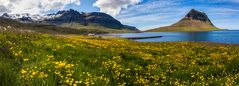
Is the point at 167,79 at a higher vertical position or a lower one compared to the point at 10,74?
lower

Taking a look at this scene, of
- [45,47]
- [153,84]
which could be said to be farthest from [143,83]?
[45,47]

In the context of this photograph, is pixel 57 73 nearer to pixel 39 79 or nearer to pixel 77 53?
pixel 39 79

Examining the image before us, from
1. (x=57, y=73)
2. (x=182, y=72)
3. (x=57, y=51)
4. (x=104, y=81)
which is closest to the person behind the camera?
(x=57, y=73)

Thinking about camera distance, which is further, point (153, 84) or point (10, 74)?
point (153, 84)

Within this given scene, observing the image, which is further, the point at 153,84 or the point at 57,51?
the point at 57,51

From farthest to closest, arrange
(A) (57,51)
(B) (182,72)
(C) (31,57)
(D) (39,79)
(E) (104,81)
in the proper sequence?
(A) (57,51) → (B) (182,72) → (C) (31,57) → (E) (104,81) → (D) (39,79)

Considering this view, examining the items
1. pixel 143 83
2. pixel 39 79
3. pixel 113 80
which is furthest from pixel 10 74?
pixel 143 83

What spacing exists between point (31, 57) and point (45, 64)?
9.27 ft

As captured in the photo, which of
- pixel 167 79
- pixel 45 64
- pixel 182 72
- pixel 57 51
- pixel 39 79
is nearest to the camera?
pixel 39 79

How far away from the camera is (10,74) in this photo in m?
10.3

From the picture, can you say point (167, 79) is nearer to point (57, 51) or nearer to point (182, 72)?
point (182, 72)

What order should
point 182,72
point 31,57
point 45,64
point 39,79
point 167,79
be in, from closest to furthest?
point 39,79 → point 45,64 → point 167,79 → point 31,57 → point 182,72

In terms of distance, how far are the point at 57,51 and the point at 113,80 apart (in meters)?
6.84

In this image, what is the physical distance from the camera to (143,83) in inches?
492
